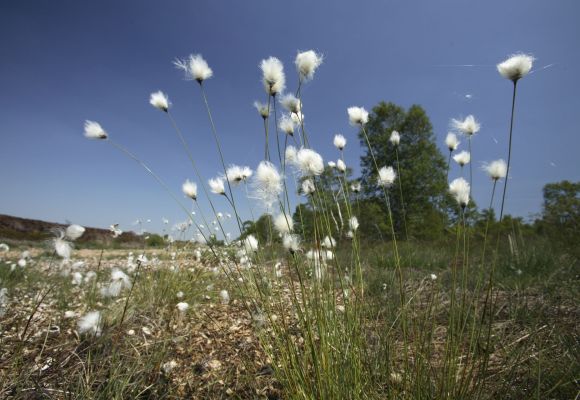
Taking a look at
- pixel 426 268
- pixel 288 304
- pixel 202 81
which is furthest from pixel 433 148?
pixel 202 81

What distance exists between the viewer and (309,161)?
5.76 ft

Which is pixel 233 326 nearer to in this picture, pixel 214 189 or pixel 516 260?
pixel 214 189

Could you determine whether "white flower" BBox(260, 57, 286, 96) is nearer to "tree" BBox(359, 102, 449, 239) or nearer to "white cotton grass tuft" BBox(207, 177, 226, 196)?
"white cotton grass tuft" BBox(207, 177, 226, 196)

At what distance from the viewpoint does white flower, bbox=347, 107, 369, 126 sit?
2.22 metres

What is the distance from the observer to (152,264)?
4.62 meters

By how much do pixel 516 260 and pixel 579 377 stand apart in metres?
3.52

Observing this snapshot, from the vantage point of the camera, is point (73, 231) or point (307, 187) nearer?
point (73, 231)

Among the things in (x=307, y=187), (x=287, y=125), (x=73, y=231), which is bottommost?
(x=73, y=231)

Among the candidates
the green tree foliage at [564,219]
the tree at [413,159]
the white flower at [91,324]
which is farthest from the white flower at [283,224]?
the tree at [413,159]

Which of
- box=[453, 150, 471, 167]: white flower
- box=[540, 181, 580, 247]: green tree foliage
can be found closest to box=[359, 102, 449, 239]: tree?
box=[540, 181, 580, 247]: green tree foliage

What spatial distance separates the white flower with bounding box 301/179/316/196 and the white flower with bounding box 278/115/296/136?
0.32 m

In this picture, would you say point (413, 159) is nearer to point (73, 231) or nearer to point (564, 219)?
point (564, 219)

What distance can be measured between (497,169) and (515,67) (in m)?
0.64

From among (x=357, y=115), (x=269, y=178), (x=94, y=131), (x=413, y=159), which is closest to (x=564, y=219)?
(x=357, y=115)
